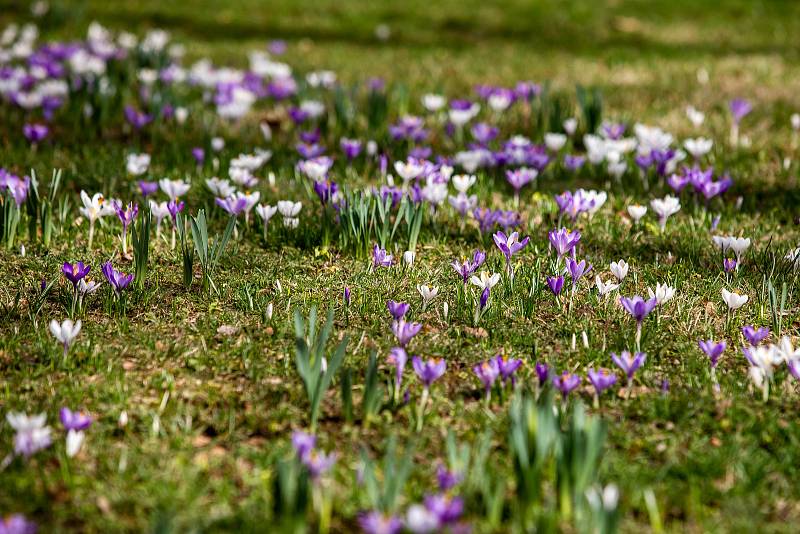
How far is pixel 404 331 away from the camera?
8.80 feet

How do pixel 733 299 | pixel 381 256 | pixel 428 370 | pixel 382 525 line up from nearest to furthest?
pixel 382 525 → pixel 428 370 → pixel 733 299 → pixel 381 256

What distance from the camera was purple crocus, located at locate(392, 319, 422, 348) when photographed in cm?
268

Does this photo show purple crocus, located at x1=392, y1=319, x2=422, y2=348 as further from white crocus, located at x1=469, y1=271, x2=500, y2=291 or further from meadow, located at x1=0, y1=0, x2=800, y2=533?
white crocus, located at x1=469, y1=271, x2=500, y2=291

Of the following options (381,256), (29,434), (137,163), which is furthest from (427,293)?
(137,163)

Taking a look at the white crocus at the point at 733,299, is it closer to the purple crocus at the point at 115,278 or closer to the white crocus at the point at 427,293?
the white crocus at the point at 427,293

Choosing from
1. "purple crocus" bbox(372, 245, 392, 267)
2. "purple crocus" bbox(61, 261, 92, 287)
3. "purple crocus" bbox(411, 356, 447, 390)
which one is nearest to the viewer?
"purple crocus" bbox(411, 356, 447, 390)

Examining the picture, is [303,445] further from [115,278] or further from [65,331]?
[115,278]

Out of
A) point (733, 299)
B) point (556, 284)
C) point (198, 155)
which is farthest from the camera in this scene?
point (198, 155)


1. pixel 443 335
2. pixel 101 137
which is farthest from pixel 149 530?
pixel 101 137

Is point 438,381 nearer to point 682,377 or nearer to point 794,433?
point 682,377

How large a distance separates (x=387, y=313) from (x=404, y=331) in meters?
0.43

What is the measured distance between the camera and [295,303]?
3186 mm

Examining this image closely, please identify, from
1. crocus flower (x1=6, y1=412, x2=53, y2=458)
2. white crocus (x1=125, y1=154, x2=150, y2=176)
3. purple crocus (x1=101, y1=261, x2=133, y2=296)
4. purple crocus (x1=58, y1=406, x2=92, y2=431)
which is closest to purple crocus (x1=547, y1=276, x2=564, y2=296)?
purple crocus (x1=101, y1=261, x2=133, y2=296)

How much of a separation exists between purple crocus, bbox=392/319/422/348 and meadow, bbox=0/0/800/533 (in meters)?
0.01
